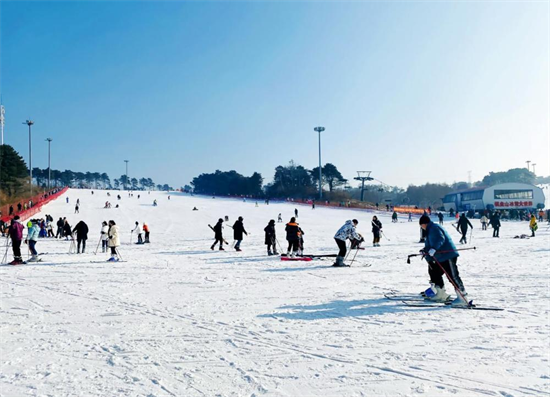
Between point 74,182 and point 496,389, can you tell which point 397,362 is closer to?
point 496,389

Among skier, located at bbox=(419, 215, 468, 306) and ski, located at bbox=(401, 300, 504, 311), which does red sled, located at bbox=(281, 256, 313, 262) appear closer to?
ski, located at bbox=(401, 300, 504, 311)

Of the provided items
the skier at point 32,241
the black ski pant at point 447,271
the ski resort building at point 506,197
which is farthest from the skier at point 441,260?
the ski resort building at point 506,197

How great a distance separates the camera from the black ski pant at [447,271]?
7603 millimetres

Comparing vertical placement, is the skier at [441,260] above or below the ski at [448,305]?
above

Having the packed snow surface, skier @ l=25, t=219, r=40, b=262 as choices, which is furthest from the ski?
skier @ l=25, t=219, r=40, b=262

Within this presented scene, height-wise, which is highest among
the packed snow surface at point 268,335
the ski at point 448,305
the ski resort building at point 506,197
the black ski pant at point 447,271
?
the ski resort building at point 506,197

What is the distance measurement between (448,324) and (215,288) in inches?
191

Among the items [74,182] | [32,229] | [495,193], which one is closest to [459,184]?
[495,193]

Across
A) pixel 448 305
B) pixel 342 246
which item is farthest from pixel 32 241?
pixel 448 305

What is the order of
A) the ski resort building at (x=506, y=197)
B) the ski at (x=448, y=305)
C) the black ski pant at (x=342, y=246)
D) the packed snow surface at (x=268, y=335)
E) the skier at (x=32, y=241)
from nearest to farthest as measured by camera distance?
the packed snow surface at (x=268, y=335) → the ski at (x=448, y=305) → the black ski pant at (x=342, y=246) → the skier at (x=32, y=241) → the ski resort building at (x=506, y=197)

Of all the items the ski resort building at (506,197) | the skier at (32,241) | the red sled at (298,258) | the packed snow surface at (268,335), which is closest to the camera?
the packed snow surface at (268,335)

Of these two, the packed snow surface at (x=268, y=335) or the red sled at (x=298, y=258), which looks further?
the red sled at (x=298, y=258)

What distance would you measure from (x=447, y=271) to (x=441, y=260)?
0.23 meters

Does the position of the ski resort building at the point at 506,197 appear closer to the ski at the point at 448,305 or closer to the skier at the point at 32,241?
the skier at the point at 32,241
